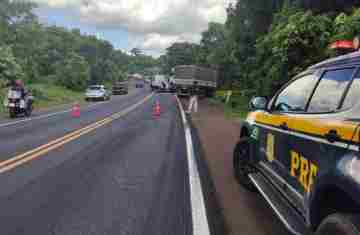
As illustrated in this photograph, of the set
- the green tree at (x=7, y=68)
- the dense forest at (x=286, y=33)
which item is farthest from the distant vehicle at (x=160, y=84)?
the green tree at (x=7, y=68)

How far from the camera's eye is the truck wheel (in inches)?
255

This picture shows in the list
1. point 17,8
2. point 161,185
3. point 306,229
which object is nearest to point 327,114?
point 306,229

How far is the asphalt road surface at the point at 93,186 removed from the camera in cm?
483

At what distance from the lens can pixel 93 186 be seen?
6.51 m

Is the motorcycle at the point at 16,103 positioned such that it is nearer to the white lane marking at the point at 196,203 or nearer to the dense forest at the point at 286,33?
the dense forest at the point at 286,33

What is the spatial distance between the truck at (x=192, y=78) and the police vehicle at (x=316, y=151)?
3538 cm

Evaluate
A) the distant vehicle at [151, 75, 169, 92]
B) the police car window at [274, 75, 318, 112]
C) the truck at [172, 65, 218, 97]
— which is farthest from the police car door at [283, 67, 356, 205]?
the distant vehicle at [151, 75, 169, 92]

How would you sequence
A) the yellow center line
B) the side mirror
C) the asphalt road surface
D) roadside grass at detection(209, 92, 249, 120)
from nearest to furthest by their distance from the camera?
1. the asphalt road surface
2. the side mirror
3. the yellow center line
4. roadside grass at detection(209, 92, 249, 120)

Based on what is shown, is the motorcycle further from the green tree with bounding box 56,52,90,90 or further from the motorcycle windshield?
the green tree with bounding box 56,52,90,90

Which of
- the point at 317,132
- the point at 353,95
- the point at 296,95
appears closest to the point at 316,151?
the point at 317,132

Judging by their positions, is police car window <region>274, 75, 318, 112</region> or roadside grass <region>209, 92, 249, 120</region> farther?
roadside grass <region>209, 92, 249, 120</region>

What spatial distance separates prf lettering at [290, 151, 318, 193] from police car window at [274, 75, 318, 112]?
58cm

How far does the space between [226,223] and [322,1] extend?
1826cm

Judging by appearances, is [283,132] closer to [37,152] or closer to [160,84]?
[37,152]
